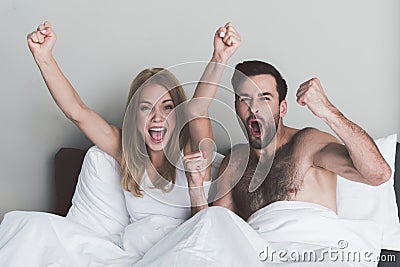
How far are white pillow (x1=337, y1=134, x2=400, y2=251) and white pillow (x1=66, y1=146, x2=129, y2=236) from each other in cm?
71

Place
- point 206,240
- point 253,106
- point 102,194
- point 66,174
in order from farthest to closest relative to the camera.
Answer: point 66,174 < point 102,194 < point 253,106 < point 206,240

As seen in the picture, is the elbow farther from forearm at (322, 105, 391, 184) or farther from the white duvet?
forearm at (322, 105, 391, 184)

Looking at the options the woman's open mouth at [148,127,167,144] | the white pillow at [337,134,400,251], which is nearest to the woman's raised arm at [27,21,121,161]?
the woman's open mouth at [148,127,167,144]

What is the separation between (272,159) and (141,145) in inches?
16.7

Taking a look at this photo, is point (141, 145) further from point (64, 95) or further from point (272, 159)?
point (272, 159)

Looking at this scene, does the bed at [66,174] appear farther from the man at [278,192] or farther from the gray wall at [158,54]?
the man at [278,192]

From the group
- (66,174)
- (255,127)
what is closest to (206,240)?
(255,127)

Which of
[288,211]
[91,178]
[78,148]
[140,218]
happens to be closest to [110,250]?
[140,218]

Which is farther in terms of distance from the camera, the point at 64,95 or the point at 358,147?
the point at 64,95

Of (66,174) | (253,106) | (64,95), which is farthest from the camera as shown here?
(66,174)

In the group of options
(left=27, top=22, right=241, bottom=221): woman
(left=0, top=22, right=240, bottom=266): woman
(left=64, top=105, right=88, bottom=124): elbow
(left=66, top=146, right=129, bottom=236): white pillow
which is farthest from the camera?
(left=66, top=146, right=129, bottom=236): white pillow

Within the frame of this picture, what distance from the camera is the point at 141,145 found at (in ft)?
7.77

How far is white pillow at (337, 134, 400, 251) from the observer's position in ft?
7.49

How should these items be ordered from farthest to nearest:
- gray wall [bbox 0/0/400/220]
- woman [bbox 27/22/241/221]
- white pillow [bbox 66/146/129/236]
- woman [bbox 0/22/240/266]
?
gray wall [bbox 0/0/400/220], white pillow [bbox 66/146/129/236], woman [bbox 27/22/241/221], woman [bbox 0/22/240/266]
